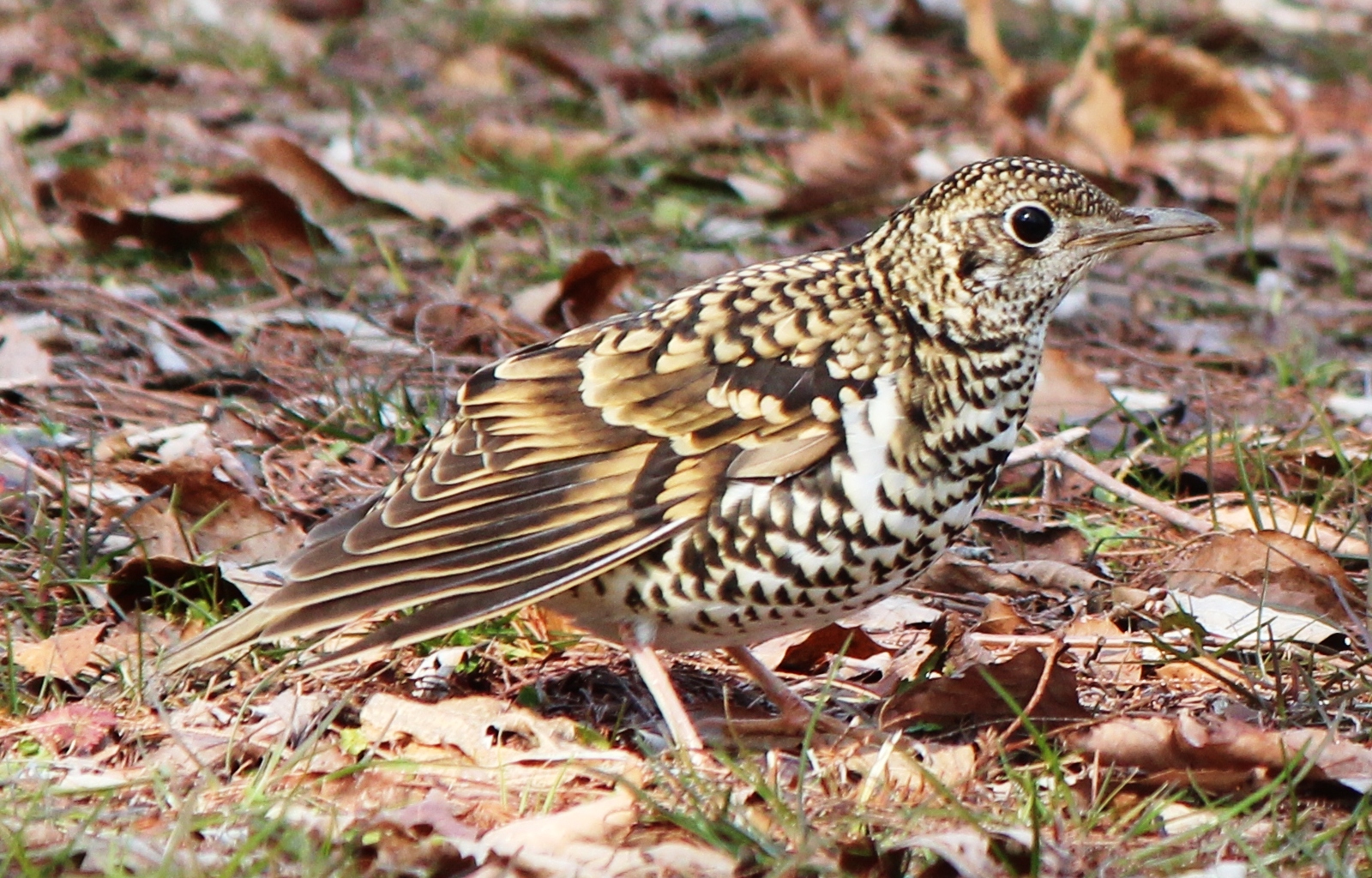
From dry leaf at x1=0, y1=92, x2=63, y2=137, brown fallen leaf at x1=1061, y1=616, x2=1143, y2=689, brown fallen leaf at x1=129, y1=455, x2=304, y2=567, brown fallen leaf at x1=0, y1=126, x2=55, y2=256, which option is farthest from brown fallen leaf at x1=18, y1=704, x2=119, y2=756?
dry leaf at x1=0, y1=92, x2=63, y2=137

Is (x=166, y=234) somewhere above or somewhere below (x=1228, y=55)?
above

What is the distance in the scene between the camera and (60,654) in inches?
154

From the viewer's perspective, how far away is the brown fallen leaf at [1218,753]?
3.32 metres

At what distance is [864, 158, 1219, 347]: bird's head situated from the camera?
3.81 meters

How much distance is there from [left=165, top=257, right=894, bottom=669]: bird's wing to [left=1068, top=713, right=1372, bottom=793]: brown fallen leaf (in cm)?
80

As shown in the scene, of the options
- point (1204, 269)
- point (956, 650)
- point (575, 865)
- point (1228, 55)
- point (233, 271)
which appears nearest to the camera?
point (575, 865)

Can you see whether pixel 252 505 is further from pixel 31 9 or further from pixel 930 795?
pixel 31 9

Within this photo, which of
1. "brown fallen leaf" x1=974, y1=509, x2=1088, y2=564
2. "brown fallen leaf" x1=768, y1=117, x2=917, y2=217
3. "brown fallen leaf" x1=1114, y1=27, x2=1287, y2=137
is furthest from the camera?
"brown fallen leaf" x1=1114, y1=27, x2=1287, y2=137

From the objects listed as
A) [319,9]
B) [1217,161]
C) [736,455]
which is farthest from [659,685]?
[319,9]

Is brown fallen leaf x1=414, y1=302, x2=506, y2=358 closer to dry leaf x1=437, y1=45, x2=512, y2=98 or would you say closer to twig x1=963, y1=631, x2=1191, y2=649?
twig x1=963, y1=631, x2=1191, y2=649

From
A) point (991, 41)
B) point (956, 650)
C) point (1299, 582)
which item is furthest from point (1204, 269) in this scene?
point (956, 650)

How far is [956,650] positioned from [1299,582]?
2.92 ft

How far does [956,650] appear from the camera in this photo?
402 centimetres

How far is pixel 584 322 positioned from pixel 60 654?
7.64 ft
